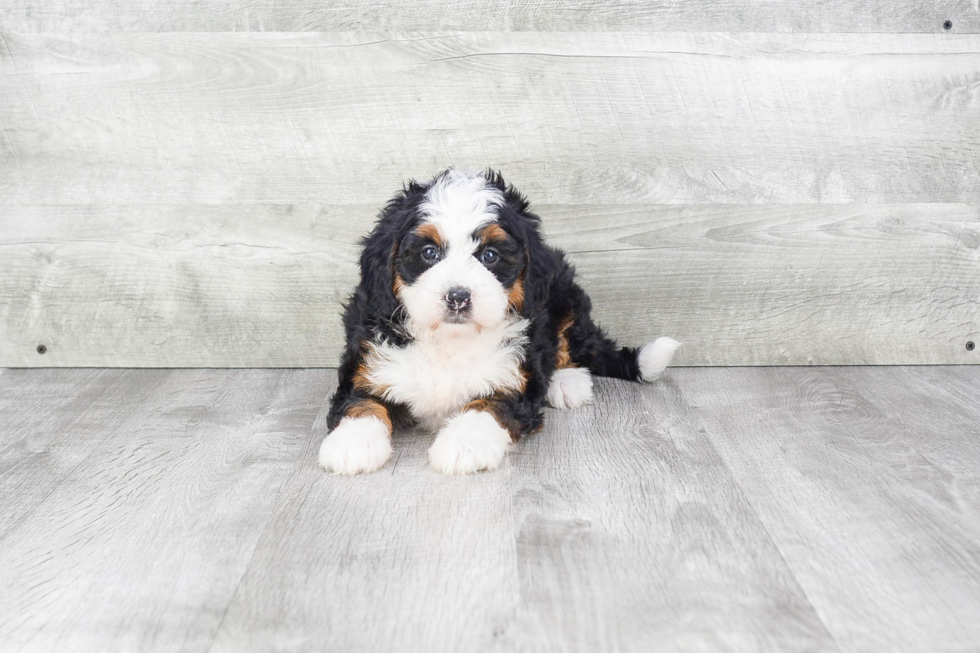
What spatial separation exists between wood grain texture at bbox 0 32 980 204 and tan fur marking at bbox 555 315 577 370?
1.57 feet

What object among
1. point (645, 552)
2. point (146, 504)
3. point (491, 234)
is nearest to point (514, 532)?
point (645, 552)

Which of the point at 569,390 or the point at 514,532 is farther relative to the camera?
the point at 569,390

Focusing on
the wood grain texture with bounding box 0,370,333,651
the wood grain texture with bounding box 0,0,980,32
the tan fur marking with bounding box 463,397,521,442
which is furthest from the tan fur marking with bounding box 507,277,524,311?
the wood grain texture with bounding box 0,0,980,32

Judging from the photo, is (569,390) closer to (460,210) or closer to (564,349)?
(564,349)

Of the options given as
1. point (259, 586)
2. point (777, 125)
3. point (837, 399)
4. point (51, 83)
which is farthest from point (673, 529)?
point (51, 83)

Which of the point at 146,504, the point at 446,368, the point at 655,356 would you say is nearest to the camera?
the point at 146,504

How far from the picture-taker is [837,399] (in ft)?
8.81

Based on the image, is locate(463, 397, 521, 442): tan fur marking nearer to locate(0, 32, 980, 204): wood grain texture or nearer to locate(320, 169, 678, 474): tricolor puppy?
locate(320, 169, 678, 474): tricolor puppy

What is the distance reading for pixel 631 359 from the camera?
110 inches

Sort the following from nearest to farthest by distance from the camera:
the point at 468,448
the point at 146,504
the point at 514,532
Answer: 1. the point at 514,532
2. the point at 146,504
3. the point at 468,448

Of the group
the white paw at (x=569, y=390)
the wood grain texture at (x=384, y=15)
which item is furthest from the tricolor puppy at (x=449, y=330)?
the wood grain texture at (x=384, y=15)

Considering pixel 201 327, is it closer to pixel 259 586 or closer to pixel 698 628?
pixel 259 586

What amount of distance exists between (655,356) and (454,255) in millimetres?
889

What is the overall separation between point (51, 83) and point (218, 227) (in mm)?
696
